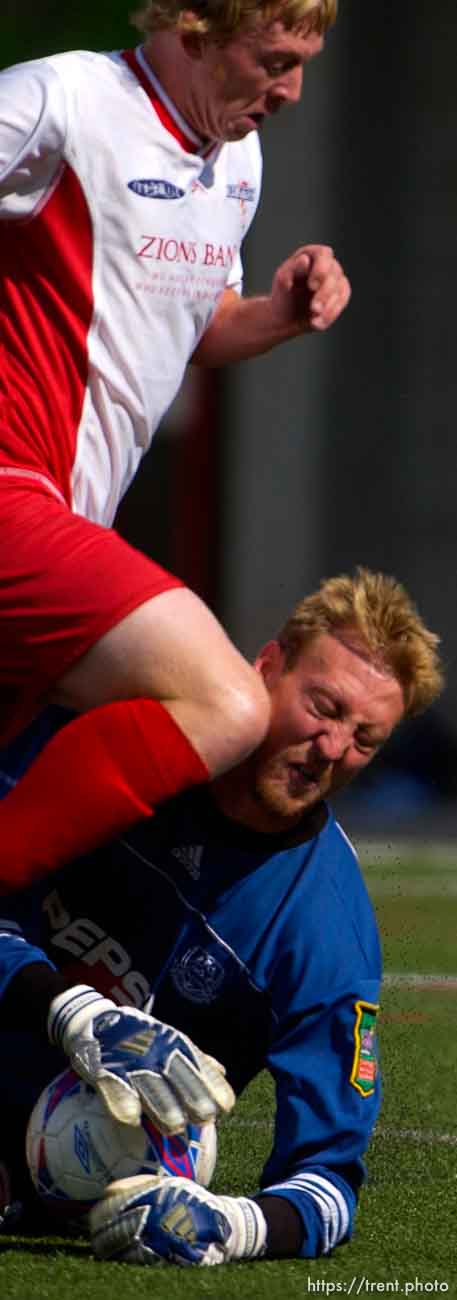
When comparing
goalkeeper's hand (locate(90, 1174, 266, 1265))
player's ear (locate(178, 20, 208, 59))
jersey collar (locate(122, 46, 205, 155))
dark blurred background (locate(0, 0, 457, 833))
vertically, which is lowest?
dark blurred background (locate(0, 0, 457, 833))

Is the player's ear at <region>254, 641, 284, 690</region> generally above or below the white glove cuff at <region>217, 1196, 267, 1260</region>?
above

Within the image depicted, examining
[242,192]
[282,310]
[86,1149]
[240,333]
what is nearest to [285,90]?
[242,192]

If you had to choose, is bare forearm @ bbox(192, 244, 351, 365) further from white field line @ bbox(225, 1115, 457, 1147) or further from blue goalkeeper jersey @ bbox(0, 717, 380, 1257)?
white field line @ bbox(225, 1115, 457, 1147)

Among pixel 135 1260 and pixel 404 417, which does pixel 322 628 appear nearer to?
pixel 135 1260

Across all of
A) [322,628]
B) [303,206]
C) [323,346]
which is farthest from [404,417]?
[322,628]

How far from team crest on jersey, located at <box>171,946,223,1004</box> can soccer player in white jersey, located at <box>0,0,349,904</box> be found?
18.7 inches

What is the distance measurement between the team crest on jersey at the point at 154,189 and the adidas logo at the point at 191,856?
1024 mm

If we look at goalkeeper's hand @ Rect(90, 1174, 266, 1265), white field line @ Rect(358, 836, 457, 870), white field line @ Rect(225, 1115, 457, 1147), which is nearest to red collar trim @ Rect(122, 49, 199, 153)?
goalkeeper's hand @ Rect(90, 1174, 266, 1265)

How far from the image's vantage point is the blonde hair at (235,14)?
3166 millimetres

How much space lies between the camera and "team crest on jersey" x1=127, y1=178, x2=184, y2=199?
3295 millimetres

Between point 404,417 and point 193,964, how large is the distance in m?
10.8

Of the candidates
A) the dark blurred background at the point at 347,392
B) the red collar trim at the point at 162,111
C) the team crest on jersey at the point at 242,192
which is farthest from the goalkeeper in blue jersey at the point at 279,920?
the dark blurred background at the point at 347,392

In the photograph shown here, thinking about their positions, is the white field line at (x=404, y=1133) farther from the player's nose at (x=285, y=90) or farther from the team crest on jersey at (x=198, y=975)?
the player's nose at (x=285, y=90)

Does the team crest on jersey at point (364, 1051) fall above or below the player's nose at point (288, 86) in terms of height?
below
